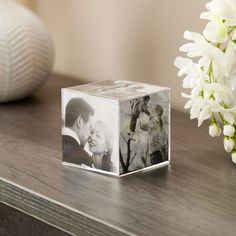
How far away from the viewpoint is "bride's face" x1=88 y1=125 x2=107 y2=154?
93cm

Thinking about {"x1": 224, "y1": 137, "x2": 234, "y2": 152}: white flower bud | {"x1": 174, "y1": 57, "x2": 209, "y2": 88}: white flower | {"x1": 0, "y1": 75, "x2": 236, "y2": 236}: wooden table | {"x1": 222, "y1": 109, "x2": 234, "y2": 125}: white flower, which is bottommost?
{"x1": 0, "y1": 75, "x2": 236, "y2": 236}: wooden table

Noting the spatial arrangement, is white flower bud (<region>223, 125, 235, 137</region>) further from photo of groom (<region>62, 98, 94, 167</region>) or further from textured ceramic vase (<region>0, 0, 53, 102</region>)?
textured ceramic vase (<region>0, 0, 53, 102</region>)

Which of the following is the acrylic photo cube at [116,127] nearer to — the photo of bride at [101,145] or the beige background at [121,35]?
the photo of bride at [101,145]

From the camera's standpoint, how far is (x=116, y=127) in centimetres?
91

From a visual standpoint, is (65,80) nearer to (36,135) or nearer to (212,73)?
(36,135)

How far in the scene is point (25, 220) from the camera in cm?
89

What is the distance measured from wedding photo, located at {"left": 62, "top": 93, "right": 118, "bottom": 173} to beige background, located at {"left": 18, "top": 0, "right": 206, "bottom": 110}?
33 centimetres

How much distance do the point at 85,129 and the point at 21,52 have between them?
386 mm

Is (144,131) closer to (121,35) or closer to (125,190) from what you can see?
(125,190)

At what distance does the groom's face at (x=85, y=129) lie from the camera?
94 cm

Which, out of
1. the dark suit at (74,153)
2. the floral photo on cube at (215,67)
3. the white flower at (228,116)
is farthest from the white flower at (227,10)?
the dark suit at (74,153)

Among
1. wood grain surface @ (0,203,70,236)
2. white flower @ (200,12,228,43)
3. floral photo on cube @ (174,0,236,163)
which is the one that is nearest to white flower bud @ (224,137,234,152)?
floral photo on cube @ (174,0,236,163)

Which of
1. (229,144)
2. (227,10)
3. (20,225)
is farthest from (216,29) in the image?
(20,225)

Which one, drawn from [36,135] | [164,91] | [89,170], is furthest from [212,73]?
[36,135]
